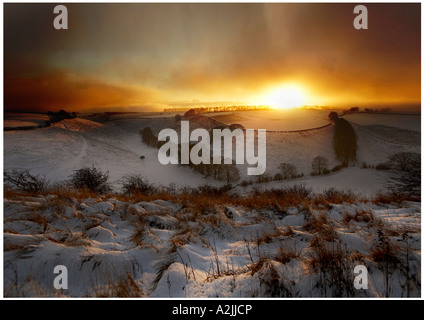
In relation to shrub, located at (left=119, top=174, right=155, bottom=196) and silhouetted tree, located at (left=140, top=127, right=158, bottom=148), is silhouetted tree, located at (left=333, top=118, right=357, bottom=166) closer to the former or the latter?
shrub, located at (left=119, top=174, right=155, bottom=196)

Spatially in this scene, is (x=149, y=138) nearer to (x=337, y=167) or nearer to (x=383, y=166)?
(x=337, y=167)

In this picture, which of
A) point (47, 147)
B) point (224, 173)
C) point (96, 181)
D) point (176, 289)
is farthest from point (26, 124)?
point (176, 289)

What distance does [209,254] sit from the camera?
3.35 metres

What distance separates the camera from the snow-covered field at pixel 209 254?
2396 millimetres

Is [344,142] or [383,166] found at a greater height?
[344,142]

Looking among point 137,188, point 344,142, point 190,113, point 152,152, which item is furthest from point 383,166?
point 152,152

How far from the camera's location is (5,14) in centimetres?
520

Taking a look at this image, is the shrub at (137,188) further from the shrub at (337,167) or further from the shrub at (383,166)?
the shrub at (383,166)

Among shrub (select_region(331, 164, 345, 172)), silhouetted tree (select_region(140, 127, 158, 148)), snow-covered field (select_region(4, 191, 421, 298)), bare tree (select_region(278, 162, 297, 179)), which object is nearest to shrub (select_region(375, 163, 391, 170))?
shrub (select_region(331, 164, 345, 172))

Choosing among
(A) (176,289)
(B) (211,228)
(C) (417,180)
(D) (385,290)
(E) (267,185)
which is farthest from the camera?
(E) (267,185)

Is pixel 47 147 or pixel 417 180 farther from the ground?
pixel 47 147

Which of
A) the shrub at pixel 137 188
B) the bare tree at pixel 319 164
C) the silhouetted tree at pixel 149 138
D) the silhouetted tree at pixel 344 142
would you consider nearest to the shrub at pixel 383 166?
the silhouetted tree at pixel 344 142
